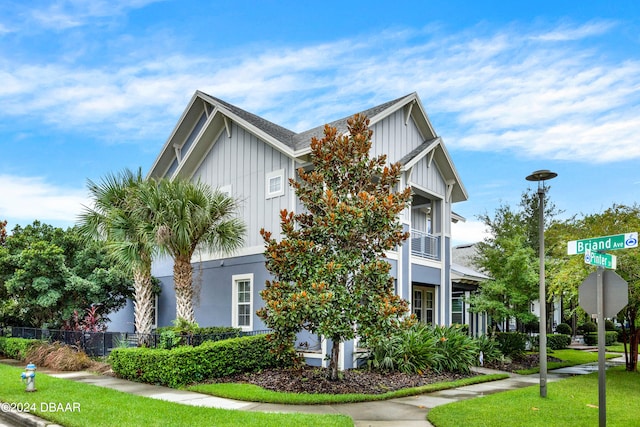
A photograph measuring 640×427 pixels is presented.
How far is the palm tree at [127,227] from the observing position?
1542cm

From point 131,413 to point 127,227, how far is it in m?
8.03

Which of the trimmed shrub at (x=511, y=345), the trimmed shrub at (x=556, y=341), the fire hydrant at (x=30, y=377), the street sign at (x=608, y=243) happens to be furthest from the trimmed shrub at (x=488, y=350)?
the fire hydrant at (x=30, y=377)

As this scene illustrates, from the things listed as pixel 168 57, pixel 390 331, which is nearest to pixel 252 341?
pixel 390 331

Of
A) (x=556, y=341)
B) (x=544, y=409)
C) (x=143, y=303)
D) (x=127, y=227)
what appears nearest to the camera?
(x=544, y=409)

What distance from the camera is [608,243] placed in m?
7.84

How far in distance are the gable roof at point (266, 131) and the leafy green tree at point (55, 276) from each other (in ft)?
14.7

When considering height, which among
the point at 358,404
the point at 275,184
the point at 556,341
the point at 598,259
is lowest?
the point at 556,341

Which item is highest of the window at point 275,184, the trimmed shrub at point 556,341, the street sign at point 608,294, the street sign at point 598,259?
the window at point 275,184

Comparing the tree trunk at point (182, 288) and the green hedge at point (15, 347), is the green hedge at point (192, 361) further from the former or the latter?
the green hedge at point (15, 347)

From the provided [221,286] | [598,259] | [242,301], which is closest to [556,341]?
[242,301]

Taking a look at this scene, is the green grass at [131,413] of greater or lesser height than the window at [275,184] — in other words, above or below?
below

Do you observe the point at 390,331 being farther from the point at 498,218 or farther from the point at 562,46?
the point at 498,218

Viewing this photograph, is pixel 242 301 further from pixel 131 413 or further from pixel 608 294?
pixel 608 294

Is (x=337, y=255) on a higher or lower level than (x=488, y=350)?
higher
